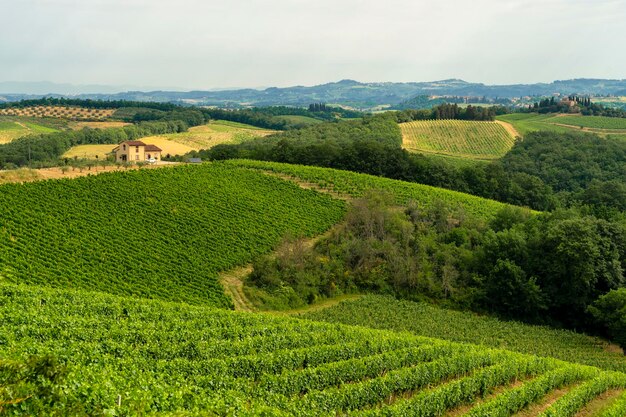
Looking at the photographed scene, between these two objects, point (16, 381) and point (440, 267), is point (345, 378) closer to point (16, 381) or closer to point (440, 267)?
point (16, 381)

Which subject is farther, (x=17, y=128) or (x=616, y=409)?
(x=17, y=128)

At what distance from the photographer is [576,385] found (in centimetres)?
2748

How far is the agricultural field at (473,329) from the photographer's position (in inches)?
1405

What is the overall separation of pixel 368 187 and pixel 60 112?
13758 cm

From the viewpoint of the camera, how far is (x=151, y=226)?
152 feet

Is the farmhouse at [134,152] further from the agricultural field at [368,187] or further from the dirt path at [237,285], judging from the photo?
the dirt path at [237,285]

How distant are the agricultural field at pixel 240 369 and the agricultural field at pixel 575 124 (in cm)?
11251

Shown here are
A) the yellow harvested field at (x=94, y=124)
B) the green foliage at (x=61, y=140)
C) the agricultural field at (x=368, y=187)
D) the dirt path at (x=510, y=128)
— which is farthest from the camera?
the yellow harvested field at (x=94, y=124)

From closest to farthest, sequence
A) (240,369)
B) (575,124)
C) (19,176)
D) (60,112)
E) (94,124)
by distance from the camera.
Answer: (240,369) → (19,176) → (575,124) → (94,124) → (60,112)

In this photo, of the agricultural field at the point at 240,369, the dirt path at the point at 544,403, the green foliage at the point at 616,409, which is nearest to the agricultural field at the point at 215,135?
the agricultural field at the point at 240,369

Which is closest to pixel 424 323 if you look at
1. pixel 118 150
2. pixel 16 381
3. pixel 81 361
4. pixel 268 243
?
pixel 268 243

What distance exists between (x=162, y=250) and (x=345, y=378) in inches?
998

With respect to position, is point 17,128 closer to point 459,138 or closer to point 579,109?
point 459,138

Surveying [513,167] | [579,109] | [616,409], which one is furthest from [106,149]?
[579,109]
